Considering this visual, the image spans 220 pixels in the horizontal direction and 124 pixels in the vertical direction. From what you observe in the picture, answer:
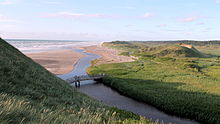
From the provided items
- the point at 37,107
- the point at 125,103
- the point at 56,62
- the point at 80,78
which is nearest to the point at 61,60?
the point at 56,62

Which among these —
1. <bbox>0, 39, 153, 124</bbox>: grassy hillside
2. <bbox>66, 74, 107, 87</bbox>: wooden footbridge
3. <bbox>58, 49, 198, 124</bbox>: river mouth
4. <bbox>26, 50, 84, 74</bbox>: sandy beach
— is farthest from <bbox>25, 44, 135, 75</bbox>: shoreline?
<bbox>0, 39, 153, 124</bbox>: grassy hillside

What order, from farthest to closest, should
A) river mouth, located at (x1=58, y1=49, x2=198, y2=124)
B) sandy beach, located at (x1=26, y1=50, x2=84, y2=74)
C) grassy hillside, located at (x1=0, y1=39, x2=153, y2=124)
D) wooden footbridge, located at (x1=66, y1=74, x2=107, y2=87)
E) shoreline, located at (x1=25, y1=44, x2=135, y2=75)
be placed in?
shoreline, located at (x1=25, y1=44, x2=135, y2=75), sandy beach, located at (x1=26, y1=50, x2=84, y2=74), wooden footbridge, located at (x1=66, y1=74, x2=107, y2=87), river mouth, located at (x1=58, y1=49, x2=198, y2=124), grassy hillside, located at (x1=0, y1=39, x2=153, y2=124)

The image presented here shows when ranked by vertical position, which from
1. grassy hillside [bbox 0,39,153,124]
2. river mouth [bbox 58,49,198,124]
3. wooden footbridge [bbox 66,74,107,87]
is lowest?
river mouth [bbox 58,49,198,124]

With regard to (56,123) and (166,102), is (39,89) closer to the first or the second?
(56,123)

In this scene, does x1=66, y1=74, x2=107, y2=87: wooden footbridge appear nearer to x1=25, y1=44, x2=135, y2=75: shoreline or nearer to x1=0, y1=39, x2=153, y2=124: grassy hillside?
x1=25, y1=44, x2=135, y2=75: shoreline

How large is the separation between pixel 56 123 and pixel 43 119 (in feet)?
1.27

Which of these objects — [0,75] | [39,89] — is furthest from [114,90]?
[0,75]

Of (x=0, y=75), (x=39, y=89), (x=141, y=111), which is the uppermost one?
(x=0, y=75)

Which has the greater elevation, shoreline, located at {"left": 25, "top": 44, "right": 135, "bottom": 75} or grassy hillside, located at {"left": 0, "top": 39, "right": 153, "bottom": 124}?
grassy hillside, located at {"left": 0, "top": 39, "right": 153, "bottom": 124}

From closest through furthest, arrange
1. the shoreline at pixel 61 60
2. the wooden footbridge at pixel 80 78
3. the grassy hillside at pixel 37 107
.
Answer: the grassy hillside at pixel 37 107 → the wooden footbridge at pixel 80 78 → the shoreline at pixel 61 60

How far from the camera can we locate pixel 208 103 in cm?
2028

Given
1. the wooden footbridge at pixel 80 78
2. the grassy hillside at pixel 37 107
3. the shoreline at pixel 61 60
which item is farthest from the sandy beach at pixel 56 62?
the grassy hillside at pixel 37 107

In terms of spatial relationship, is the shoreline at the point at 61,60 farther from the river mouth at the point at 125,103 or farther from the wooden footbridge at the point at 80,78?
the river mouth at the point at 125,103

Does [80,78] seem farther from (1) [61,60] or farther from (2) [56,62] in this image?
(1) [61,60]
